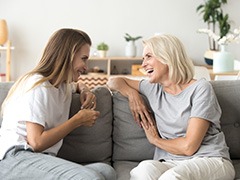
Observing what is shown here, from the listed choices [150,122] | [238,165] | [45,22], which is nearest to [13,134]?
[150,122]

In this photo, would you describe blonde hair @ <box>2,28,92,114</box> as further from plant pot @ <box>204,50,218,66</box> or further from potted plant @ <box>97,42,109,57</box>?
potted plant @ <box>97,42,109,57</box>

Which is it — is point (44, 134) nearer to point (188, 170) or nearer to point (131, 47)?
point (188, 170)

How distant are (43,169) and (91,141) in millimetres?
516

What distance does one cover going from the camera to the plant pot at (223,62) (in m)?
3.26

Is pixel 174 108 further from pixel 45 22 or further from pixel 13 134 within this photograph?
pixel 45 22

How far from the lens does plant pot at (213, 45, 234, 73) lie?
10.7ft

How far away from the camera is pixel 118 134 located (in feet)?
7.13

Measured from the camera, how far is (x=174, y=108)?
6.57 feet

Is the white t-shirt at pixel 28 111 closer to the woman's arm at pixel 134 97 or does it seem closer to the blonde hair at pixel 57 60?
the blonde hair at pixel 57 60

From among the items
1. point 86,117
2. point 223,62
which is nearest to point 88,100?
point 86,117

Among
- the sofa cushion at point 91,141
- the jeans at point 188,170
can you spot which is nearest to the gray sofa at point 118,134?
the sofa cushion at point 91,141

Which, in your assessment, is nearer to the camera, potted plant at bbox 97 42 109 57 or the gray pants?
the gray pants

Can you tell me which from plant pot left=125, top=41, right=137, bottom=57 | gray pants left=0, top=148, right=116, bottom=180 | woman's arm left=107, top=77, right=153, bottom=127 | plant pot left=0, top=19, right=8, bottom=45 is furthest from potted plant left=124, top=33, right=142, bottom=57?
gray pants left=0, top=148, right=116, bottom=180

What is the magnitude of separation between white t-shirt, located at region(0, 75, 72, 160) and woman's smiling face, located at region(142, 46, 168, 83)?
0.47 m
